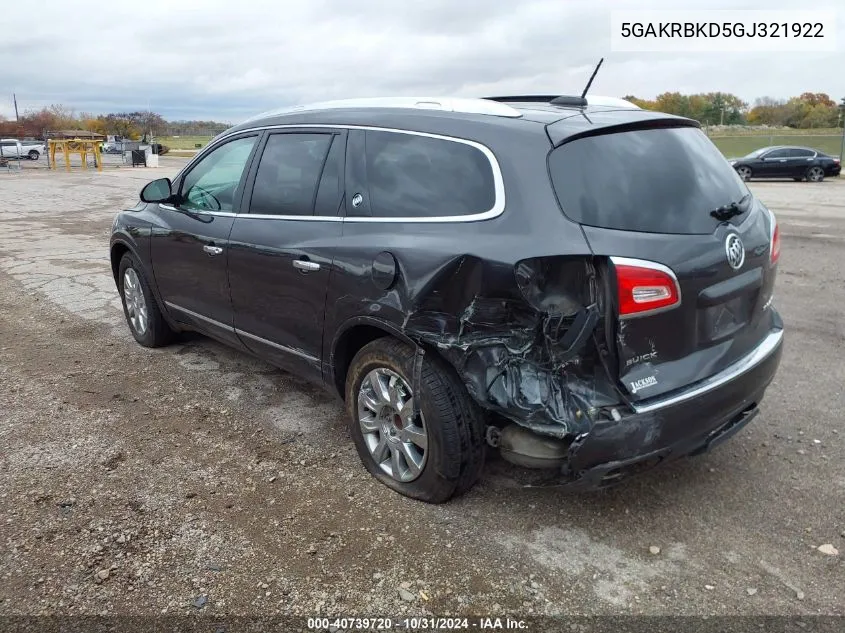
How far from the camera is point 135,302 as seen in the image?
553 cm

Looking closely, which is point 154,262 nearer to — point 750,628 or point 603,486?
point 603,486

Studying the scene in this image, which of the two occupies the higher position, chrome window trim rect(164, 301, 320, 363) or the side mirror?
the side mirror

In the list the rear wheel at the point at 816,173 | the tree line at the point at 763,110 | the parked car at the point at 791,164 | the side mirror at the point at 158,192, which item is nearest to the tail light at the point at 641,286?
the side mirror at the point at 158,192

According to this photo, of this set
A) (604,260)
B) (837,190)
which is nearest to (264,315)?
(604,260)

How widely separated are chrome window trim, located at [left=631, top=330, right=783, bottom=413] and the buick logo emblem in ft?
1.44

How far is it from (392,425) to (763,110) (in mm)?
59124

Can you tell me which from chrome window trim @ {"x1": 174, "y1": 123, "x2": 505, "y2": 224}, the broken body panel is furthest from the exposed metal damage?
chrome window trim @ {"x1": 174, "y1": 123, "x2": 505, "y2": 224}

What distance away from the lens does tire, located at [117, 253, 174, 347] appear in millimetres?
5250

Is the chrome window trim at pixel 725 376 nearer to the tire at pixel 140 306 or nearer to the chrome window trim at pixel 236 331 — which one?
the chrome window trim at pixel 236 331

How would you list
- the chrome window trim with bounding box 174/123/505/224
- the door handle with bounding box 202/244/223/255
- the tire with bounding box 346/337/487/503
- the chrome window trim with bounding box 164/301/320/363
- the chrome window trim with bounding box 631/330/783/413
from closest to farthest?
1. the chrome window trim with bounding box 631/330/783/413
2. the chrome window trim with bounding box 174/123/505/224
3. the tire with bounding box 346/337/487/503
4. the chrome window trim with bounding box 164/301/320/363
5. the door handle with bounding box 202/244/223/255

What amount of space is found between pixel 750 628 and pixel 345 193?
2529 mm

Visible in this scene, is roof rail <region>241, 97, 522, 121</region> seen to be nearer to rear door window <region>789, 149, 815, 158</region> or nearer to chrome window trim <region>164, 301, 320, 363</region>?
chrome window trim <region>164, 301, 320, 363</region>

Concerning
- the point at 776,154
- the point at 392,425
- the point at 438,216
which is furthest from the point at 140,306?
the point at 776,154

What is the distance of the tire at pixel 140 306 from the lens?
5.25 meters
